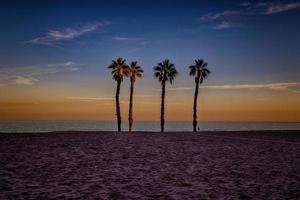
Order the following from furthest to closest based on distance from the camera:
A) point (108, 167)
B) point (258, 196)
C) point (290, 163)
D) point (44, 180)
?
point (290, 163) → point (108, 167) → point (44, 180) → point (258, 196)

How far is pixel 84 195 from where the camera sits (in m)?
10.2

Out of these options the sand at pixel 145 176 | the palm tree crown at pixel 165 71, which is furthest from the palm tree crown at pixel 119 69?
the sand at pixel 145 176

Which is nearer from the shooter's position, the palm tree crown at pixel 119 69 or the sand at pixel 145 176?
the sand at pixel 145 176

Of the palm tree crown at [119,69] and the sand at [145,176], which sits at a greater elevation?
the palm tree crown at [119,69]

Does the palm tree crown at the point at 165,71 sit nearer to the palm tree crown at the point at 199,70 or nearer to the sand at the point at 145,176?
the palm tree crown at the point at 199,70

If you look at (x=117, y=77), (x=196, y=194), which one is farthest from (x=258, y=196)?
(x=117, y=77)

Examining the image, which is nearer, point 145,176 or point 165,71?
point 145,176

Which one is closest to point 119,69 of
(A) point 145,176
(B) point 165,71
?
(B) point 165,71

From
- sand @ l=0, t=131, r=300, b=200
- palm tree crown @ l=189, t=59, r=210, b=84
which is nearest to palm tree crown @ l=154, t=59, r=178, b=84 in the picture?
palm tree crown @ l=189, t=59, r=210, b=84

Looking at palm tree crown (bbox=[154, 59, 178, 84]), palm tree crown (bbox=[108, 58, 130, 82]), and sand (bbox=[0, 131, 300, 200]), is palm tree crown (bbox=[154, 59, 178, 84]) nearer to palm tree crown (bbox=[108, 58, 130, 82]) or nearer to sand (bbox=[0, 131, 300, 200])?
palm tree crown (bbox=[108, 58, 130, 82])

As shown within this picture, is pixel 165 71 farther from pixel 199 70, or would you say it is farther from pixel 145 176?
pixel 145 176

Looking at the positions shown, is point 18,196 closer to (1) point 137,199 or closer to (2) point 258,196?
(1) point 137,199

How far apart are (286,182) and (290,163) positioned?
5594 millimetres

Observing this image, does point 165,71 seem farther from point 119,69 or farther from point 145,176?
point 145,176
